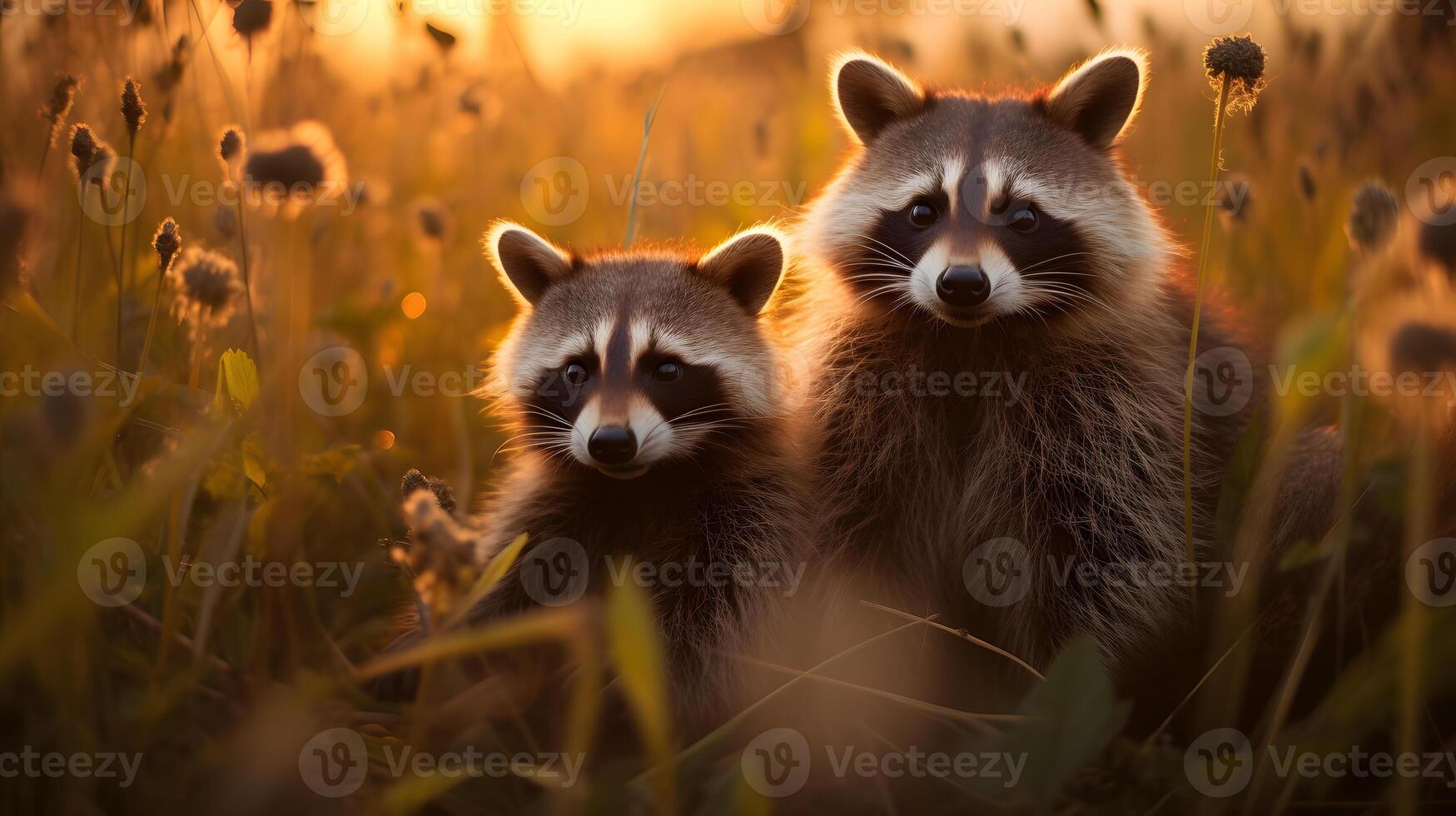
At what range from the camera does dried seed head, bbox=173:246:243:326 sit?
105 inches

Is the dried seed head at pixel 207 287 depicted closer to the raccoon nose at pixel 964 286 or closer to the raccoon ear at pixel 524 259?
the raccoon ear at pixel 524 259

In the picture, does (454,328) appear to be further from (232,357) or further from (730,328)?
(232,357)

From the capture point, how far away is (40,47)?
3557 millimetres

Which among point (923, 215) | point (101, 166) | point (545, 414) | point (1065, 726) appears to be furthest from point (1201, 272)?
point (101, 166)

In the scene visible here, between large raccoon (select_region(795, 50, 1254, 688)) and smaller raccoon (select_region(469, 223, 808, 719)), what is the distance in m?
0.31

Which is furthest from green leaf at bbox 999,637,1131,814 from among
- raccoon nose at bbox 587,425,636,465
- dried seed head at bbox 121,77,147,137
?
dried seed head at bbox 121,77,147,137

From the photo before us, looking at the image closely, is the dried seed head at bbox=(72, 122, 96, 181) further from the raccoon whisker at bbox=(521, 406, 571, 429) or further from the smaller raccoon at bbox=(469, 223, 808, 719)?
the raccoon whisker at bbox=(521, 406, 571, 429)

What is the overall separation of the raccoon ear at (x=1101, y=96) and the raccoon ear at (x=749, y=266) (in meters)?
1.13

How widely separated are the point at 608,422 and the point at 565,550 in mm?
465

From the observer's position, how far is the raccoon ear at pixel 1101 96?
3.50 meters

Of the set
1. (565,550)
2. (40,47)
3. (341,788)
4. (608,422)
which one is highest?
(40,47)

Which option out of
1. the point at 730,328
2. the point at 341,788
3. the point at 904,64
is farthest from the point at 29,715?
the point at 904,64

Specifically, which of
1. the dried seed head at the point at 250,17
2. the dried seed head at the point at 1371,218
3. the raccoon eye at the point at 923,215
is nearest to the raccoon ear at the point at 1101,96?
the raccoon eye at the point at 923,215

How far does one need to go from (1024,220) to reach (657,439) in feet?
4.96
